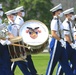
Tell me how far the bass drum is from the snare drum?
3.01 ft

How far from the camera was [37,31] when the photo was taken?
11.9 m

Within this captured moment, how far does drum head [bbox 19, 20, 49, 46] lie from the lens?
11672 mm

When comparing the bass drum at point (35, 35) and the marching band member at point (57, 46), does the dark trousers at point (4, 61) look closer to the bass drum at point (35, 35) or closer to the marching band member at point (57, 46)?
the marching band member at point (57, 46)

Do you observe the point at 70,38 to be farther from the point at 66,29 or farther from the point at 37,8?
the point at 37,8

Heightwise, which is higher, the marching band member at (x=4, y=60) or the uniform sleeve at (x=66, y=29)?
the uniform sleeve at (x=66, y=29)

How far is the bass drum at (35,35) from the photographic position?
453 inches

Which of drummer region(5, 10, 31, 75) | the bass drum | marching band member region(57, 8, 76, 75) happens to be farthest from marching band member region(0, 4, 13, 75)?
marching band member region(57, 8, 76, 75)

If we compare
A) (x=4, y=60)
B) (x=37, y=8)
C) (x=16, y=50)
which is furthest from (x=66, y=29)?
(x=37, y=8)

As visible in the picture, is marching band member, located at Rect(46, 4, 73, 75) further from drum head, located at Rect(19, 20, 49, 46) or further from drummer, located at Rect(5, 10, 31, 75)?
drum head, located at Rect(19, 20, 49, 46)

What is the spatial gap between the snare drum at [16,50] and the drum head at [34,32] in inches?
44.9

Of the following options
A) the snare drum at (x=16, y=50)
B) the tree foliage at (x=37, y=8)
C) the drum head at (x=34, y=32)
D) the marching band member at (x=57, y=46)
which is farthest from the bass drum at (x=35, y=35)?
the tree foliage at (x=37, y=8)

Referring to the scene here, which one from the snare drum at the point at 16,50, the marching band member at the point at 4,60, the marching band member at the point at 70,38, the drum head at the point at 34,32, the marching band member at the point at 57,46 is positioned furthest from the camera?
the drum head at the point at 34,32

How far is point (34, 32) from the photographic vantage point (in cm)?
1189

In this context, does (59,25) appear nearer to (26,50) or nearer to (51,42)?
(51,42)
